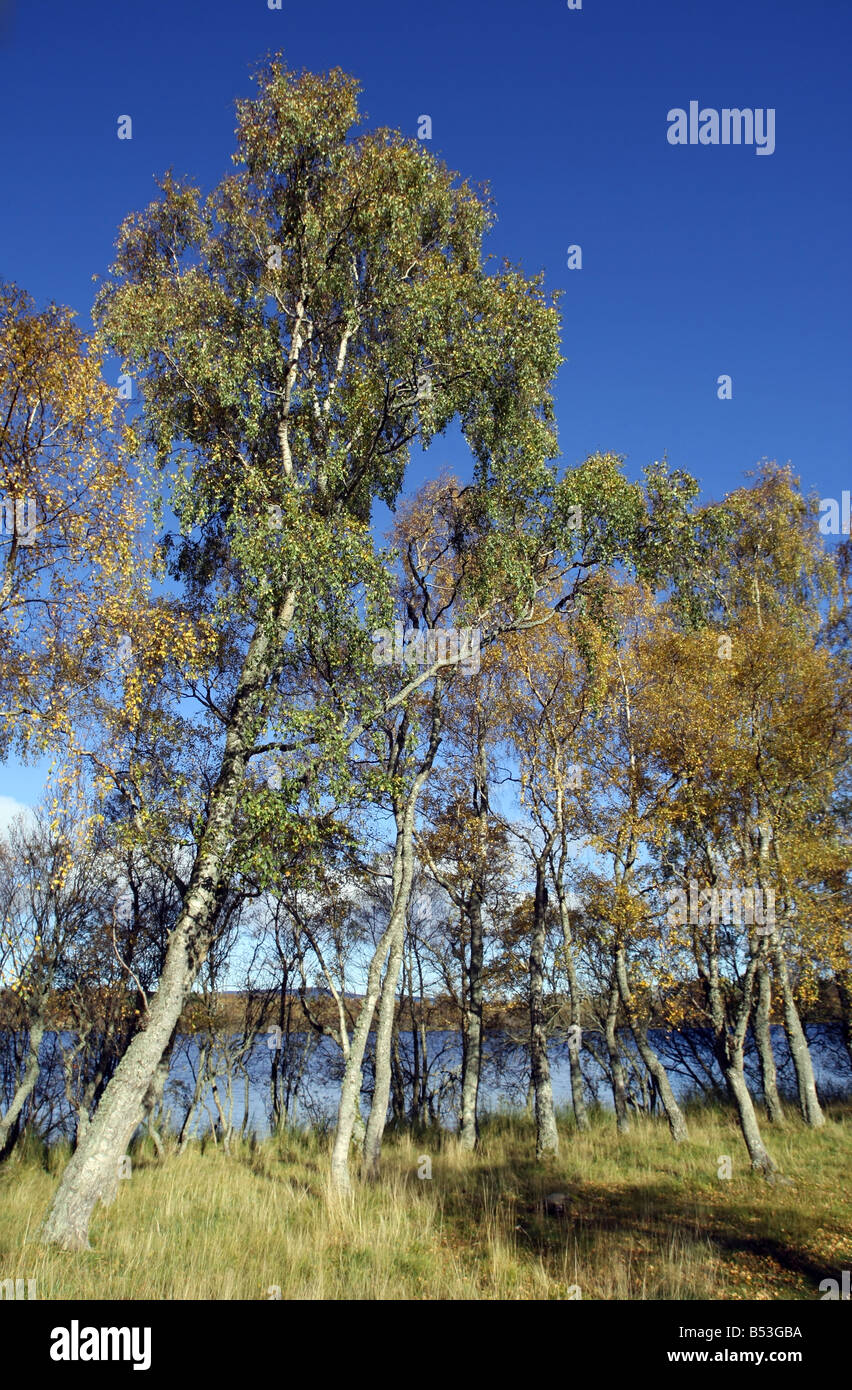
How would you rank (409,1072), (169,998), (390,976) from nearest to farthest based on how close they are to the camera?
(169,998), (390,976), (409,1072)

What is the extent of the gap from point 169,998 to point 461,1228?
218 inches

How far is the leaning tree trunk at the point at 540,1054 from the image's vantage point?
1731 centimetres

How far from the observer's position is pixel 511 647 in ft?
66.3

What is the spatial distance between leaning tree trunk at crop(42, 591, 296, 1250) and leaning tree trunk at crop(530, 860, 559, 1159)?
10.4 metres

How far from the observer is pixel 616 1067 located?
23328 millimetres

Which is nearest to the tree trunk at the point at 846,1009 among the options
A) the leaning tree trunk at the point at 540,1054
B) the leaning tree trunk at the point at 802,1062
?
the leaning tree trunk at the point at 802,1062

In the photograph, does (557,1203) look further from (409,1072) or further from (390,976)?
(409,1072)

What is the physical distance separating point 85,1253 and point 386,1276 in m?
3.67

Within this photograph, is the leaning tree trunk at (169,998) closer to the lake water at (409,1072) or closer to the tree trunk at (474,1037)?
the tree trunk at (474,1037)

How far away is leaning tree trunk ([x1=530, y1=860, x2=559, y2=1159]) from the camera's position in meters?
17.3

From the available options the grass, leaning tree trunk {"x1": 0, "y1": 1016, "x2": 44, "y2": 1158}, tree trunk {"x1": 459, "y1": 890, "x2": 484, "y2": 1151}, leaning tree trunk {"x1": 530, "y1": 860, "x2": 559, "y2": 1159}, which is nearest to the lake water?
leaning tree trunk {"x1": 0, "y1": 1016, "x2": 44, "y2": 1158}

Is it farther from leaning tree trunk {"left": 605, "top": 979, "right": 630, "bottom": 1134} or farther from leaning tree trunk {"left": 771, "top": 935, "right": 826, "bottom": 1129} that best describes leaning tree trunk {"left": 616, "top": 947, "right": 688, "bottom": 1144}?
leaning tree trunk {"left": 771, "top": 935, "right": 826, "bottom": 1129}

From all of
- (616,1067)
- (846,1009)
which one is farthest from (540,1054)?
(846,1009)

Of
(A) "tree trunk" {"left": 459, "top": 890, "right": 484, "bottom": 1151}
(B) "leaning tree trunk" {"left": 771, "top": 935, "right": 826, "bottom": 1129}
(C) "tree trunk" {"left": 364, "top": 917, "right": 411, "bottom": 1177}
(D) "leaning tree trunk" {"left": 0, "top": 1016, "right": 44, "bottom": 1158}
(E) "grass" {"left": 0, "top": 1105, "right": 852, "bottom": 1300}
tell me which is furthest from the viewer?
(A) "tree trunk" {"left": 459, "top": 890, "right": 484, "bottom": 1151}
